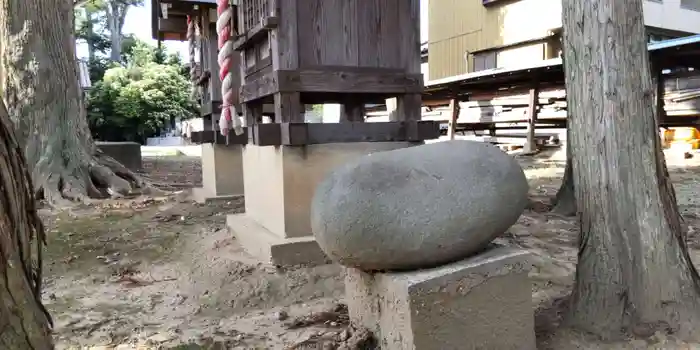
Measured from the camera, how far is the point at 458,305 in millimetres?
2561

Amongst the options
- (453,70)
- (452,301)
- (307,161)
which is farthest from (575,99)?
(453,70)

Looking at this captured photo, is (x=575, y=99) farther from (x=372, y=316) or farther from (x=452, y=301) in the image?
(x=372, y=316)

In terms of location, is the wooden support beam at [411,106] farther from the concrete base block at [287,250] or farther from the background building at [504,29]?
the background building at [504,29]

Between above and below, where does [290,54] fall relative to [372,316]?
above

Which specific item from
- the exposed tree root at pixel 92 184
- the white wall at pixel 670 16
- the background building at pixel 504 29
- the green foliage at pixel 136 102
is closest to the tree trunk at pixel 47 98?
the exposed tree root at pixel 92 184

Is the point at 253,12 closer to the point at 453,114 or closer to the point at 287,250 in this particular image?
the point at 287,250

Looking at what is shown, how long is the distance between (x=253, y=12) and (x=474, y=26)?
14.1 metres

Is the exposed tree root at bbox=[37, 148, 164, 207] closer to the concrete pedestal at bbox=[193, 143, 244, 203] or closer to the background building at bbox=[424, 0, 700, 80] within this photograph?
the concrete pedestal at bbox=[193, 143, 244, 203]

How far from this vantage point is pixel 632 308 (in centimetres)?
292

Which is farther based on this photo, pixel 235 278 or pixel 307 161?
pixel 307 161

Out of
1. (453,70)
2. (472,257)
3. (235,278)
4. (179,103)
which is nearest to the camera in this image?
(472,257)

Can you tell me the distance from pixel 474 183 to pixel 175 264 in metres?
3.35

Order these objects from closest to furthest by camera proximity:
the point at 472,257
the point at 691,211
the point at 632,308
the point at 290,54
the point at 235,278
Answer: the point at 472,257, the point at 632,308, the point at 235,278, the point at 290,54, the point at 691,211

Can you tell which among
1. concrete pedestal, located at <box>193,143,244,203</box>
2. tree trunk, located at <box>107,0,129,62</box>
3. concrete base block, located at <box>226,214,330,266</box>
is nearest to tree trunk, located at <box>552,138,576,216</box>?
concrete base block, located at <box>226,214,330,266</box>
